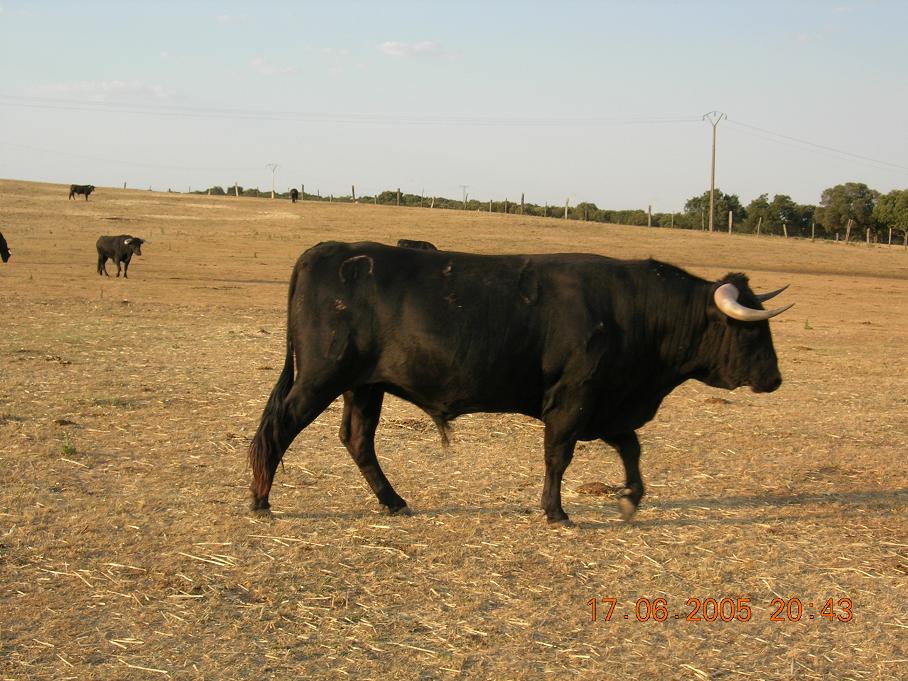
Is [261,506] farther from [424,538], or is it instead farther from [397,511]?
[424,538]

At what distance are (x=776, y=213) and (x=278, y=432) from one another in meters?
79.3

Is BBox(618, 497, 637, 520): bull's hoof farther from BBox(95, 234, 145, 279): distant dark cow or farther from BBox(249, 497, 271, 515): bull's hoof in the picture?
BBox(95, 234, 145, 279): distant dark cow

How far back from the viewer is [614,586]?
208 inches

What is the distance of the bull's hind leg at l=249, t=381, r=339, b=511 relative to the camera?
6.29 metres

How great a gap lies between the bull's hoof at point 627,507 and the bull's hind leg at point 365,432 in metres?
1.45

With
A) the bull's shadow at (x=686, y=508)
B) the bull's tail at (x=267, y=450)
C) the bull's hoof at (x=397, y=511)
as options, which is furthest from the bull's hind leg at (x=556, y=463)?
the bull's tail at (x=267, y=450)

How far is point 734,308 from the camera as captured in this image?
6.51 metres

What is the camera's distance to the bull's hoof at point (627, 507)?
6355 millimetres

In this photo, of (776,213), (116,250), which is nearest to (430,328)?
(116,250)

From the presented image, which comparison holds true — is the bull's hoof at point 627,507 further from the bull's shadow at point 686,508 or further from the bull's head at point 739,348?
the bull's head at point 739,348

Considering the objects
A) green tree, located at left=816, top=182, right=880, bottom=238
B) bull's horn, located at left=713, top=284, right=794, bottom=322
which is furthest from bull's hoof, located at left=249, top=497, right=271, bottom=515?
green tree, located at left=816, top=182, right=880, bottom=238

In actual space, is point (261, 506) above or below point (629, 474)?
below

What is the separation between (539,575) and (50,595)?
2602 millimetres

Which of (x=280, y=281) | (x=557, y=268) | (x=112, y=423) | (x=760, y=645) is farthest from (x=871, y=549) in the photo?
(x=280, y=281)
